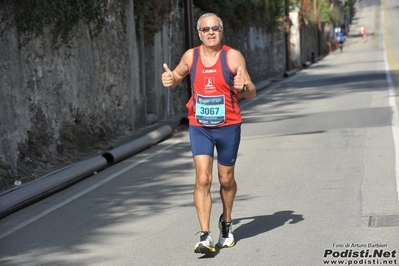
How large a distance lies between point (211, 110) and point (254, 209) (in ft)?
7.31

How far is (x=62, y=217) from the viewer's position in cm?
917

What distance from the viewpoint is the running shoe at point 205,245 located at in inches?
269

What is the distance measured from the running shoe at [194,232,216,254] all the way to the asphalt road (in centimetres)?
8

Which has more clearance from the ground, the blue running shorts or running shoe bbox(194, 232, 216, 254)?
the blue running shorts

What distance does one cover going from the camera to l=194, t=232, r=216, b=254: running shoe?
22.4 feet

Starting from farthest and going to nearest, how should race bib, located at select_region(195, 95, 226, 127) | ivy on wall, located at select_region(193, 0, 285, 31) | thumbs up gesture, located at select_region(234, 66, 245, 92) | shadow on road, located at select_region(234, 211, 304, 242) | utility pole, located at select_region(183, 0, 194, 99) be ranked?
1. ivy on wall, located at select_region(193, 0, 285, 31)
2. utility pole, located at select_region(183, 0, 194, 99)
3. shadow on road, located at select_region(234, 211, 304, 242)
4. race bib, located at select_region(195, 95, 226, 127)
5. thumbs up gesture, located at select_region(234, 66, 245, 92)

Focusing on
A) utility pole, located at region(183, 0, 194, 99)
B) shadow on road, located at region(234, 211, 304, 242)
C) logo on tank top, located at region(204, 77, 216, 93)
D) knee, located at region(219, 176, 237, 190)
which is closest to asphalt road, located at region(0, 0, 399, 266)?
shadow on road, located at region(234, 211, 304, 242)

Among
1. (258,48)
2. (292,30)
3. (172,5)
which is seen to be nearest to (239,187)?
(172,5)

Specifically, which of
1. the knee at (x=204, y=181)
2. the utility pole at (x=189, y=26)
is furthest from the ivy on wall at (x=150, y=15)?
the knee at (x=204, y=181)

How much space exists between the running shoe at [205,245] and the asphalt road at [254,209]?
8 centimetres

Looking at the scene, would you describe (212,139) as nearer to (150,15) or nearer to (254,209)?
(254,209)

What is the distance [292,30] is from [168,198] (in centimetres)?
4186

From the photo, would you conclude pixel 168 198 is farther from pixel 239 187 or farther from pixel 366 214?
pixel 366 214

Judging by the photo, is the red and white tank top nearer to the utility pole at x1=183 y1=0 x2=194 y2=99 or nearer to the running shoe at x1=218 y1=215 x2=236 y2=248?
the running shoe at x1=218 y1=215 x2=236 y2=248
